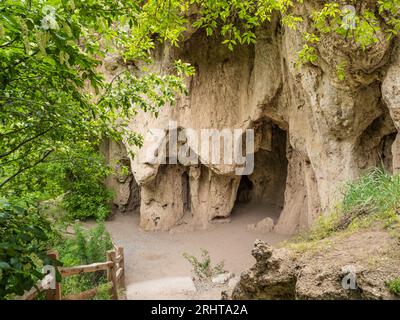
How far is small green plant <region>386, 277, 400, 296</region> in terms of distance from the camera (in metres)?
2.50

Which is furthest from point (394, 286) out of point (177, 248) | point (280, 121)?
point (280, 121)

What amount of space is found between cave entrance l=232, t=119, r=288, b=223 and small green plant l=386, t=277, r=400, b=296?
1085 centimetres

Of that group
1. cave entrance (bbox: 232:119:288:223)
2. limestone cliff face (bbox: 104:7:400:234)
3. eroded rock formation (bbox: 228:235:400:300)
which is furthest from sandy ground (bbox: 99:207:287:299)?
eroded rock formation (bbox: 228:235:400:300)

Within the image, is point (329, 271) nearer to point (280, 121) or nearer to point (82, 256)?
point (82, 256)

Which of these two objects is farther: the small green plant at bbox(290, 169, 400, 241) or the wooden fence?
the wooden fence

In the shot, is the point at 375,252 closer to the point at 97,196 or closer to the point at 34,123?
the point at 34,123

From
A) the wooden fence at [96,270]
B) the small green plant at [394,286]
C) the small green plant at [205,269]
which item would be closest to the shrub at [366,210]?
the small green plant at [394,286]

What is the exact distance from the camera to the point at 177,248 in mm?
→ 10727

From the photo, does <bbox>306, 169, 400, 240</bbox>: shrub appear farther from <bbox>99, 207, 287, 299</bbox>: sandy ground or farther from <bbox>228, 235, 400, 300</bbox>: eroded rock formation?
<bbox>99, 207, 287, 299</bbox>: sandy ground

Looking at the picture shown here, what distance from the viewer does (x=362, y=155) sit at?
772cm

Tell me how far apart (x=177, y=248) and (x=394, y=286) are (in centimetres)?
872

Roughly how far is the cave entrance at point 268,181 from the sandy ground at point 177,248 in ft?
0.74

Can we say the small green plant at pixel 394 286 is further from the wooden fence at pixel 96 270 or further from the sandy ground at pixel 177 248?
the sandy ground at pixel 177 248

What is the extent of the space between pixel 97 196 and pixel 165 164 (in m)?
3.17
